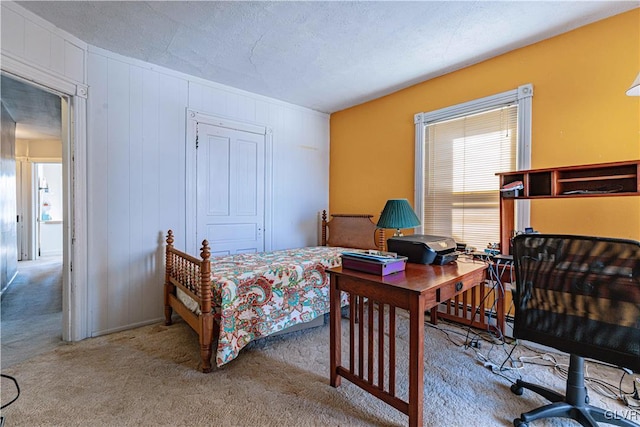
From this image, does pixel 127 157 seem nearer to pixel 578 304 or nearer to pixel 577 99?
pixel 578 304

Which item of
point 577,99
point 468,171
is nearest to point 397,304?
point 468,171

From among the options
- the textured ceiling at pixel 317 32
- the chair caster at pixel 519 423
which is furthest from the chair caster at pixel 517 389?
the textured ceiling at pixel 317 32

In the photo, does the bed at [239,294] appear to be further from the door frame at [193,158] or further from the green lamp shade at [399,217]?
the green lamp shade at [399,217]

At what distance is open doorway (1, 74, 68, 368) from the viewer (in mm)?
2684

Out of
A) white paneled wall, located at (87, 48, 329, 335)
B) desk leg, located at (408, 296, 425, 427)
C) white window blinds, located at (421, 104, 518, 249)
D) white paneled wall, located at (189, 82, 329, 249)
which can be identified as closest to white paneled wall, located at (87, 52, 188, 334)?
white paneled wall, located at (87, 48, 329, 335)

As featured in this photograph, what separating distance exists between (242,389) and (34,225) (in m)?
7.09

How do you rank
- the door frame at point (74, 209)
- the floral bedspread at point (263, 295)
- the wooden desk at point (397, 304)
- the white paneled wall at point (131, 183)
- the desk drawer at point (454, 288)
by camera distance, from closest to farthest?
1. the wooden desk at point (397, 304)
2. the desk drawer at point (454, 288)
3. the floral bedspread at point (263, 295)
4. the door frame at point (74, 209)
5. the white paneled wall at point (131, 183)

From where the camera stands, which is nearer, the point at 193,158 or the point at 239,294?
the point at 239,294

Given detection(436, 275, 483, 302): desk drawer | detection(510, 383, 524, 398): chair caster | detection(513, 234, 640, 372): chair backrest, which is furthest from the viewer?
detection(510, 383, 524, 398): chair caster

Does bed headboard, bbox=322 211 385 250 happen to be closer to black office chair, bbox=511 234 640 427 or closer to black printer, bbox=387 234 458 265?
black printer, bbox=387 234 458 265

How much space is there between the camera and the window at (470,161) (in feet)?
8.86

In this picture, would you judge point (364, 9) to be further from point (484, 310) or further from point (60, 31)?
point (484, 310)

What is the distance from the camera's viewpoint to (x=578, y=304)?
1.49 meters

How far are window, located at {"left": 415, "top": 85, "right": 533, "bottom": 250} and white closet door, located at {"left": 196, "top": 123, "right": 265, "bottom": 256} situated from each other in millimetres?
1931
